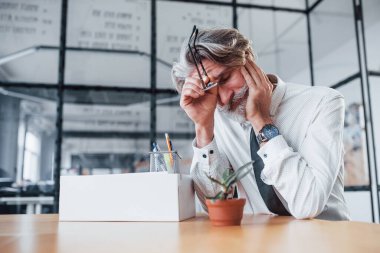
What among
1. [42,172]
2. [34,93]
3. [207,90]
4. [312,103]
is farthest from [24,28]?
[312,103]

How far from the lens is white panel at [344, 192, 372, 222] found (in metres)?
3.97

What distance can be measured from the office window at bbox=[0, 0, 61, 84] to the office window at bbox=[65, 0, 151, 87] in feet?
0.60

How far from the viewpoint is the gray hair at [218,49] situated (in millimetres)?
1299

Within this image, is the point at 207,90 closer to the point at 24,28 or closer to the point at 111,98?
the point at 111,98

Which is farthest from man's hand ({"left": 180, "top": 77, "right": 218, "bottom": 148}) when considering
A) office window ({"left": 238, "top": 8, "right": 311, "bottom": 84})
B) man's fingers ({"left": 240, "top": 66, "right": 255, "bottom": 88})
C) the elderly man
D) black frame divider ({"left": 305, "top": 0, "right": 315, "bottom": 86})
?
black frame divider ({"left": 305, "top": 0, "right": 315, "bottom": 86})

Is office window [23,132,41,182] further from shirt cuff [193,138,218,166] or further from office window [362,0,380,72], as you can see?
office window [362,0,380,72]

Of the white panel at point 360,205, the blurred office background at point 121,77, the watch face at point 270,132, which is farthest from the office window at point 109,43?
the watch face at point 270,132

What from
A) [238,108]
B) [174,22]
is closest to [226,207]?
[238,108]

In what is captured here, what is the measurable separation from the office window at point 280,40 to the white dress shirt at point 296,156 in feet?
10.6

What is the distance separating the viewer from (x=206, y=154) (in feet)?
4.35

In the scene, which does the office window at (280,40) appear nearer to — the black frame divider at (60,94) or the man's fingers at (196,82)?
the black frame divider at (60,94)

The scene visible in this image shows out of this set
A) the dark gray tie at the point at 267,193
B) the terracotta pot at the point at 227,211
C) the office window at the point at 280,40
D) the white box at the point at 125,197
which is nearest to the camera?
the terracotta pot at the point at 227,211

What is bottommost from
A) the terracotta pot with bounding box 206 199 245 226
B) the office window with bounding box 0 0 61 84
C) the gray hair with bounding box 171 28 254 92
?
the terracotta pot with bounding box 206 199 245 226

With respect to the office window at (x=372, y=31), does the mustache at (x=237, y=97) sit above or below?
below
